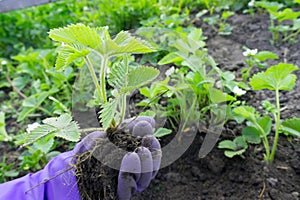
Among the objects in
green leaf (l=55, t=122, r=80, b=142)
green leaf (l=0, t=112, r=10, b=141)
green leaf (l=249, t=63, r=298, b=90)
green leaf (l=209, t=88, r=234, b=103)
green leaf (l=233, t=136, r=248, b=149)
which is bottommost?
green leaf (l=233, t=136, r=248, b=149)

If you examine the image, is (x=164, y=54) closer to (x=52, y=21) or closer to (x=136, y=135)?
(x=136, y=135)

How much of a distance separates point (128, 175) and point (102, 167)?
63 mm

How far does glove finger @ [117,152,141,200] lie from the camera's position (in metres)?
0.81

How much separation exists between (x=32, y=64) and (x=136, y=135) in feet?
3.53

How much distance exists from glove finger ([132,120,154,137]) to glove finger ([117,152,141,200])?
6 centimetres

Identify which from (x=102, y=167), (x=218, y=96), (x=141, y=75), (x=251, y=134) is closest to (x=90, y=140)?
(x=102, y=167)

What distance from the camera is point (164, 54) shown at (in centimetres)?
134

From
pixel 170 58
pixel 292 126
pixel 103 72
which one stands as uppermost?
pixel 103 72

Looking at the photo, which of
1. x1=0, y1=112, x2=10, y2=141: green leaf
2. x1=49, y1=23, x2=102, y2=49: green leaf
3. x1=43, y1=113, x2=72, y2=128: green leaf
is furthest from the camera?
x1=0, y1=112, x2=10, y2=141: green leaf

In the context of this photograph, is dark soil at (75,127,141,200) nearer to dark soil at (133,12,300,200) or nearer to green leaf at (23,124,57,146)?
green leaf at (23,124,57,146)

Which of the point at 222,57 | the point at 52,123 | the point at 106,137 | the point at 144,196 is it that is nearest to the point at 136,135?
the point at 106,137

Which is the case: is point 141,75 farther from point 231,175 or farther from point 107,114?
point 231,175

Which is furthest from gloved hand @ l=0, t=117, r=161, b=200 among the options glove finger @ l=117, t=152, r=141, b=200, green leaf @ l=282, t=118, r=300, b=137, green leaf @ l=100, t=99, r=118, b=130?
green leaf @ l=282, t=118, r=300, b=137

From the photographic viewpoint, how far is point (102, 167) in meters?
0.86
